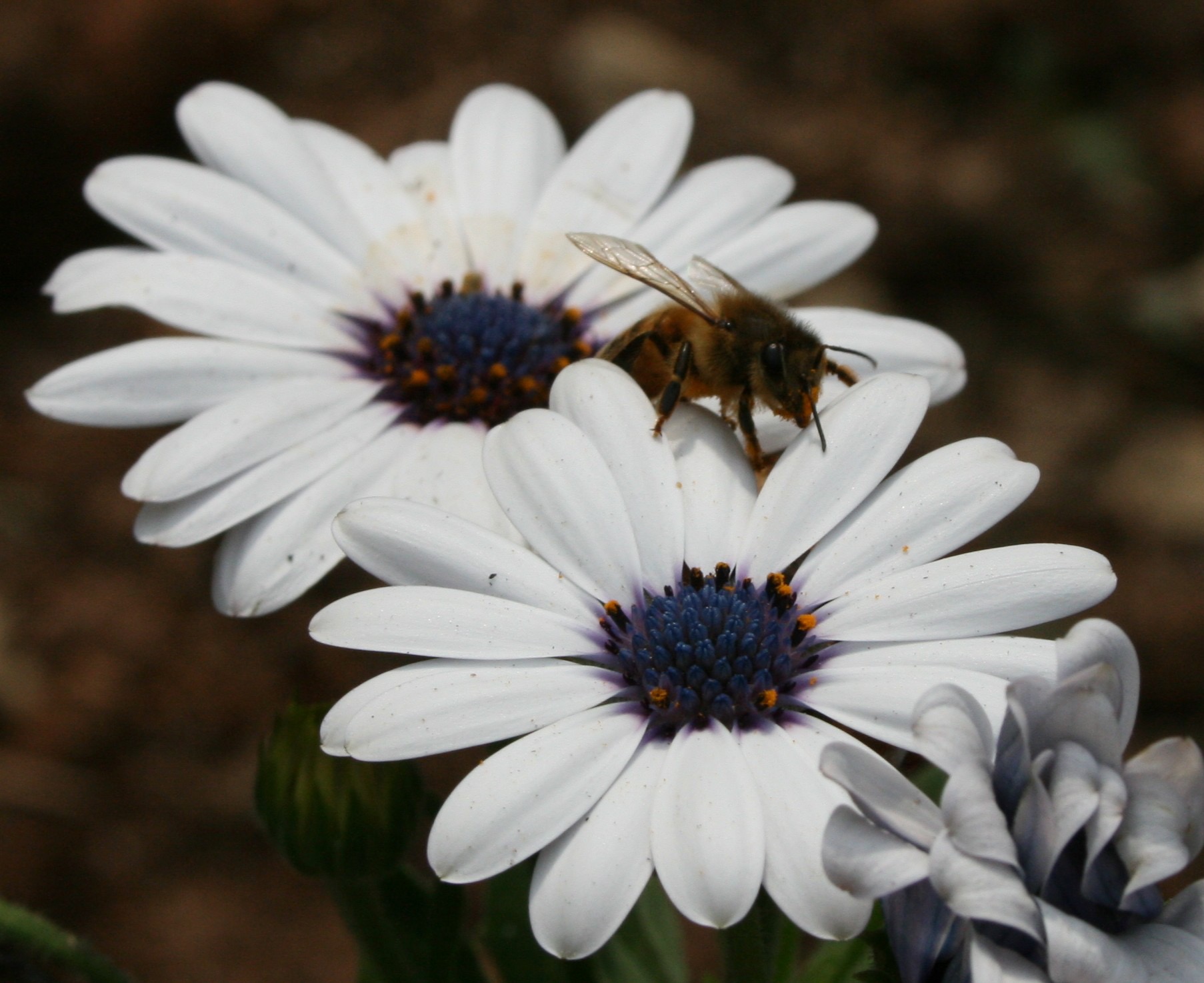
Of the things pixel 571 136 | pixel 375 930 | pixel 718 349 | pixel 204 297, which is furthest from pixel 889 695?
pixel 571 136

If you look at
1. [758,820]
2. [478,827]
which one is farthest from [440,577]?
[758,820]

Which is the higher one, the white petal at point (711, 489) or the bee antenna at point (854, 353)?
the bee antenna at point (854, 353)

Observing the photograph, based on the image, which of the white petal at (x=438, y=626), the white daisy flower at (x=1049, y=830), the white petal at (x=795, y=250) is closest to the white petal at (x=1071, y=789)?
the white daisy flower at (x=1049, y=830)

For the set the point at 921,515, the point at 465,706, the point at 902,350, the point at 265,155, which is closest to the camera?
the point at 465,706

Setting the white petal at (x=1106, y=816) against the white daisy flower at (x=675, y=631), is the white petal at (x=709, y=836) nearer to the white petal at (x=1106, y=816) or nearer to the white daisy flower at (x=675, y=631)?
the white daisy flower at (x=675, y=631)

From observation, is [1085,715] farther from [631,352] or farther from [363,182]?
[363,182]

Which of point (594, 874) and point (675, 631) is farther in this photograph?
point (675, 631)
